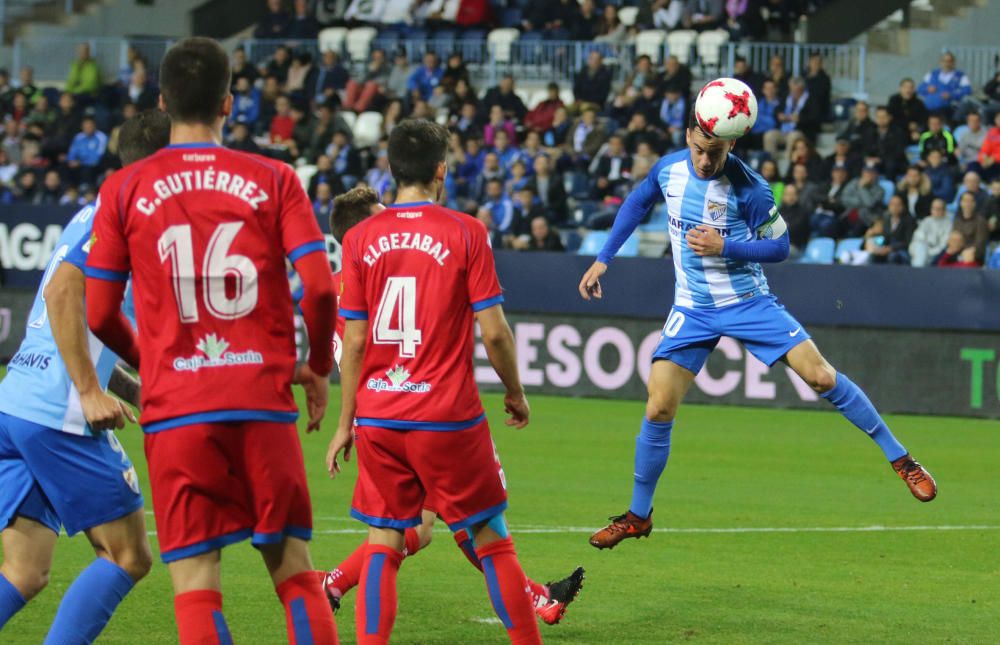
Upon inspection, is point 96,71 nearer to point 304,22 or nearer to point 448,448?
point 304,22

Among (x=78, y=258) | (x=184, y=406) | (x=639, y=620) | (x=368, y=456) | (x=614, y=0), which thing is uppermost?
(x=614, y=0)

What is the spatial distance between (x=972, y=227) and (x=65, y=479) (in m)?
14.3

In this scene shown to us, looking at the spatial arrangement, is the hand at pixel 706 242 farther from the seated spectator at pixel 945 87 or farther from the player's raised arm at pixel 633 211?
the seated spectator at pixel 945 87

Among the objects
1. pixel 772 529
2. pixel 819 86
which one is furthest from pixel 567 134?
pixel 772 529

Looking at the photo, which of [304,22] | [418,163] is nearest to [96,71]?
[304,22]

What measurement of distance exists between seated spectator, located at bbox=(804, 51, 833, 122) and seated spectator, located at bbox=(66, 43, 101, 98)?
41.4 feet

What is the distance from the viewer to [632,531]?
27.1 feet

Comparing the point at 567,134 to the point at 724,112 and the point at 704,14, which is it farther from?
the point at 724,112

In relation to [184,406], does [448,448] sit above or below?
below

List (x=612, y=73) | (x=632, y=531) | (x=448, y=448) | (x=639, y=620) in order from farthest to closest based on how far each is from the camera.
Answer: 1. (x=612, y=73)
2. (x=632, y=531)
3. (x=639, y=620)
4. (x=448, y=448)

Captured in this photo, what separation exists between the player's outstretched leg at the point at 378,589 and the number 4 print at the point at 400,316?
67 centimetres

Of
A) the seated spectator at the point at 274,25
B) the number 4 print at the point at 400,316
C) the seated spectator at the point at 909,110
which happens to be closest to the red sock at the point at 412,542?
the number 4 print at the point at 400,316

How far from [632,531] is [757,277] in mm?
1566

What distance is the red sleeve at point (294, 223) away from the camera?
4660 millimetres
